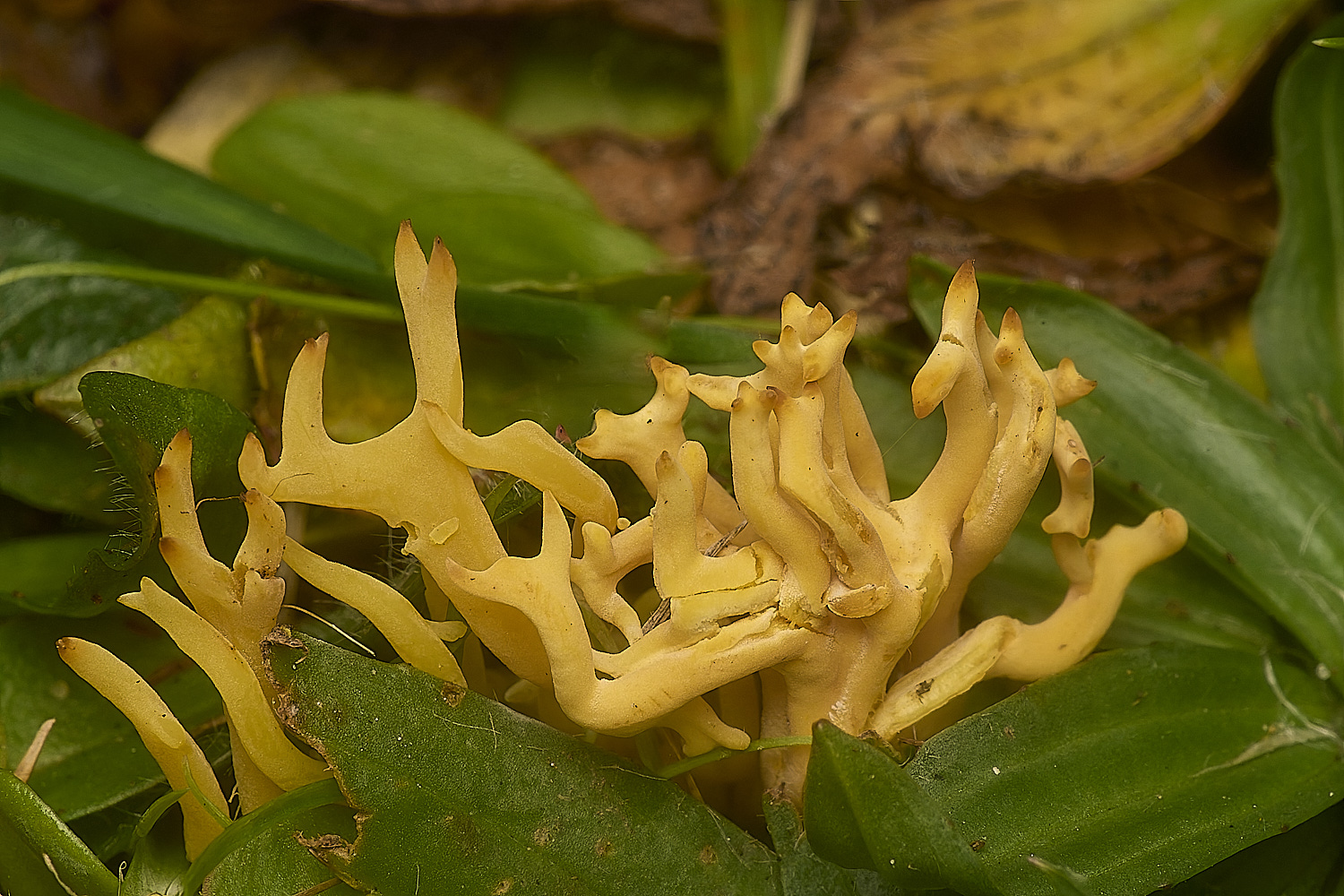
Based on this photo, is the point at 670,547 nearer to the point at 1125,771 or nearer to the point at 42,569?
the point at 1125,771

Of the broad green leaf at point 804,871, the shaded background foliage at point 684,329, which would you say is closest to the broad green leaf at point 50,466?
the shaded background foliage at point 684,329

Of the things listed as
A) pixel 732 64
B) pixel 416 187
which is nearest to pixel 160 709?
pixel 416 187

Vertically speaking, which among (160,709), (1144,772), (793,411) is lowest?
(1144,772)

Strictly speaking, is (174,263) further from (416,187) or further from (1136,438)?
(1136,438)

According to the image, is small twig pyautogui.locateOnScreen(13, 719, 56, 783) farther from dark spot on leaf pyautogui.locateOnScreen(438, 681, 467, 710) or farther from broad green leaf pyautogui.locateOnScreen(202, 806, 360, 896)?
dark spot on leaf pyautogui.locateOnScreen(438, 681, 467, 710)

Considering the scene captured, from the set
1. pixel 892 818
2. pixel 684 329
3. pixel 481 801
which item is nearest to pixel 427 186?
pixel 684 329

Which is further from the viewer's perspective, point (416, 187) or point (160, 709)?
point (416, 187)

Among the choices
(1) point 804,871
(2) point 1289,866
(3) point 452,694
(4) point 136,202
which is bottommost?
(2) point 1289,866
